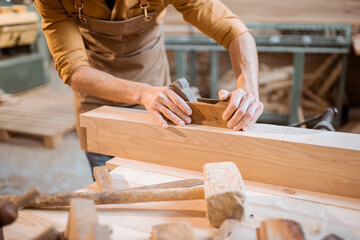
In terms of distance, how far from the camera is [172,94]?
1362 millimetres

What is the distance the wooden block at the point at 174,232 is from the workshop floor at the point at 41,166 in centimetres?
251

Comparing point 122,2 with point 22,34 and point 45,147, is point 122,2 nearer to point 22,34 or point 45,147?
point 45,147

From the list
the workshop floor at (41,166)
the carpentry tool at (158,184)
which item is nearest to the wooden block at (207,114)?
the carpentry tool at (158,184)

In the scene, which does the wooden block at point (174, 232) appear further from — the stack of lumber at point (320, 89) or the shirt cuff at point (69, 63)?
the stack of lumber at point (320, 89)

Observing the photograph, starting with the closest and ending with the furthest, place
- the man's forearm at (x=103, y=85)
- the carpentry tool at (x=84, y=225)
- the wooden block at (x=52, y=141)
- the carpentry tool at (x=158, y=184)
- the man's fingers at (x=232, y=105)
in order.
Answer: the carpentry tool at (x=84, y=225), the carpentry tool at (x=158, y=184), the man's fingers at (x=232, y=105), the man's forearm at (x=103, y=85), the wooden block at (x=52, y=141)

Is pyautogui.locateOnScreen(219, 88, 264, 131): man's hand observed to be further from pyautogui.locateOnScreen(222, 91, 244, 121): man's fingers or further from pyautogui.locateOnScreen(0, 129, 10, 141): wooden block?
pyautogui.locateOnScreen(0, 129, 10, 141): wooden block

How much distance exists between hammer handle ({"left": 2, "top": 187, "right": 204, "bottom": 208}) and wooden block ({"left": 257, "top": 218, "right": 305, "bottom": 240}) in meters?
0.22

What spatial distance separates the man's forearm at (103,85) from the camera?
5.23 feet

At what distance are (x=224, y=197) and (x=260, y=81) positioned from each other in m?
3.36

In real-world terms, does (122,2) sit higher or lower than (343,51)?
higher

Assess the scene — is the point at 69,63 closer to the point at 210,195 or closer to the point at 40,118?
the point at 210,195

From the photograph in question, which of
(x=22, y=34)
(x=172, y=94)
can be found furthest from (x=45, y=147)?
(x=172, y=94)

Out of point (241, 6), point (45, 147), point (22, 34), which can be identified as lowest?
point (45, 147)

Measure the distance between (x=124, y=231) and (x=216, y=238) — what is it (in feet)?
0.95
